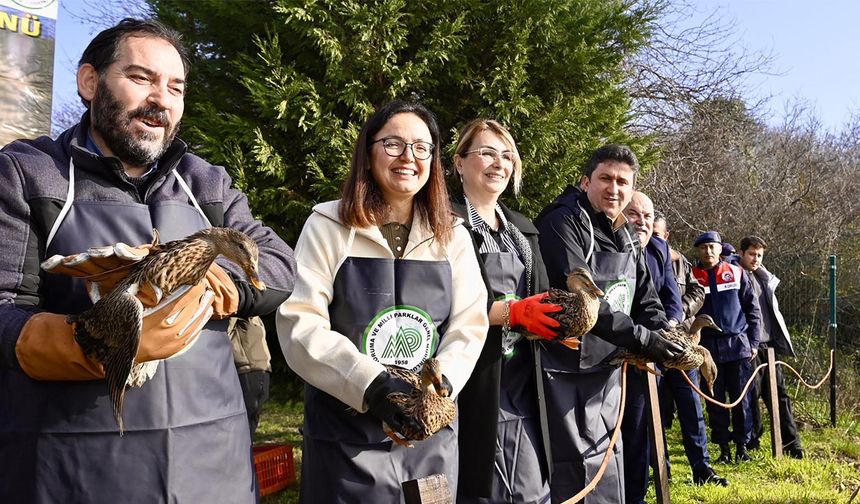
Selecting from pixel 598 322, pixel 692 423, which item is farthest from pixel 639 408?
pixel 598 322

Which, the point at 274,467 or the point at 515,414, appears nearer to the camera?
the point at 515,414

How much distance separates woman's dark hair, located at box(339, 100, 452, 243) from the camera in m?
2.74

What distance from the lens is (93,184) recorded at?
81.1 inches

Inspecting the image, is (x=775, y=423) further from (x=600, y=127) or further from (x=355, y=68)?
(x=355, y=68)

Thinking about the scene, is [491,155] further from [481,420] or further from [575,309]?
[481,420]

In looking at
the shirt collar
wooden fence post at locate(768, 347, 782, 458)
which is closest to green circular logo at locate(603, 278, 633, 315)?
the shirt collar

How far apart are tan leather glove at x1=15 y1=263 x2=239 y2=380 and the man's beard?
1.72 feet

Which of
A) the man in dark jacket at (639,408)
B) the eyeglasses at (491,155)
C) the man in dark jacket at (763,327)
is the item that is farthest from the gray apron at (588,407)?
the man in dark jacket at (763,327)

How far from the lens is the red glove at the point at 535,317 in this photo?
127 inches

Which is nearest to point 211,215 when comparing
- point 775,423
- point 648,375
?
point 648,375

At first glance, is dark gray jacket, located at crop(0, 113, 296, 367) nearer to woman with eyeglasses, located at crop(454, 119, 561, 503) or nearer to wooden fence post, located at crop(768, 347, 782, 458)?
woman with eyeglasses, located at crop(454, 119, 561, 503)

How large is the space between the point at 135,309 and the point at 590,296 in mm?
2337

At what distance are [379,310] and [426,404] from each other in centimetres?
43

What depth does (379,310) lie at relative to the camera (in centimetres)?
257
